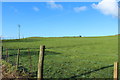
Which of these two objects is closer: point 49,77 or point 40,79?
point 40,79

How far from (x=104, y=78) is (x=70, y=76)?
1439 millimetres

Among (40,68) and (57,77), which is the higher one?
(40,68)

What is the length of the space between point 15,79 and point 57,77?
1.68 meters

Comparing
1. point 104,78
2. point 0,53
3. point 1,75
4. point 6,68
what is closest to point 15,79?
point 1,75

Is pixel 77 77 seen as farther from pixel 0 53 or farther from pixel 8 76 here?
pixel 0 53

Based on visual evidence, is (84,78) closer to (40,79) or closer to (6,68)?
(40,79)

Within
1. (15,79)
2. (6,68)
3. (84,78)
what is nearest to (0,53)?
(6,68)

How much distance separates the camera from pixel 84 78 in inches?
285

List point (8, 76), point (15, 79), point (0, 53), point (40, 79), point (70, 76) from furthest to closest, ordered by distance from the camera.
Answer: point (0, 53) → point (70, 76) → point (8, 76) → point (15, 79) → point (40, 79)

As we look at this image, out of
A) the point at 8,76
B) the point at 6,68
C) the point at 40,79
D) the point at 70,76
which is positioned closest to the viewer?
the point at 40,79

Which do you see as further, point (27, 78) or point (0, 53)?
point (0, 53)

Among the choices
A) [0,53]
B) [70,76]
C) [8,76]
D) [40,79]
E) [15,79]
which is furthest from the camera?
[0,53]

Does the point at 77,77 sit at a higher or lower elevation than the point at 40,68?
lower

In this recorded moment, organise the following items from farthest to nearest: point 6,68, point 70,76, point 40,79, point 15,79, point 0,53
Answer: point 0,53 < point 6,68 < point 70,76 < point 15,79 < point 40,79
